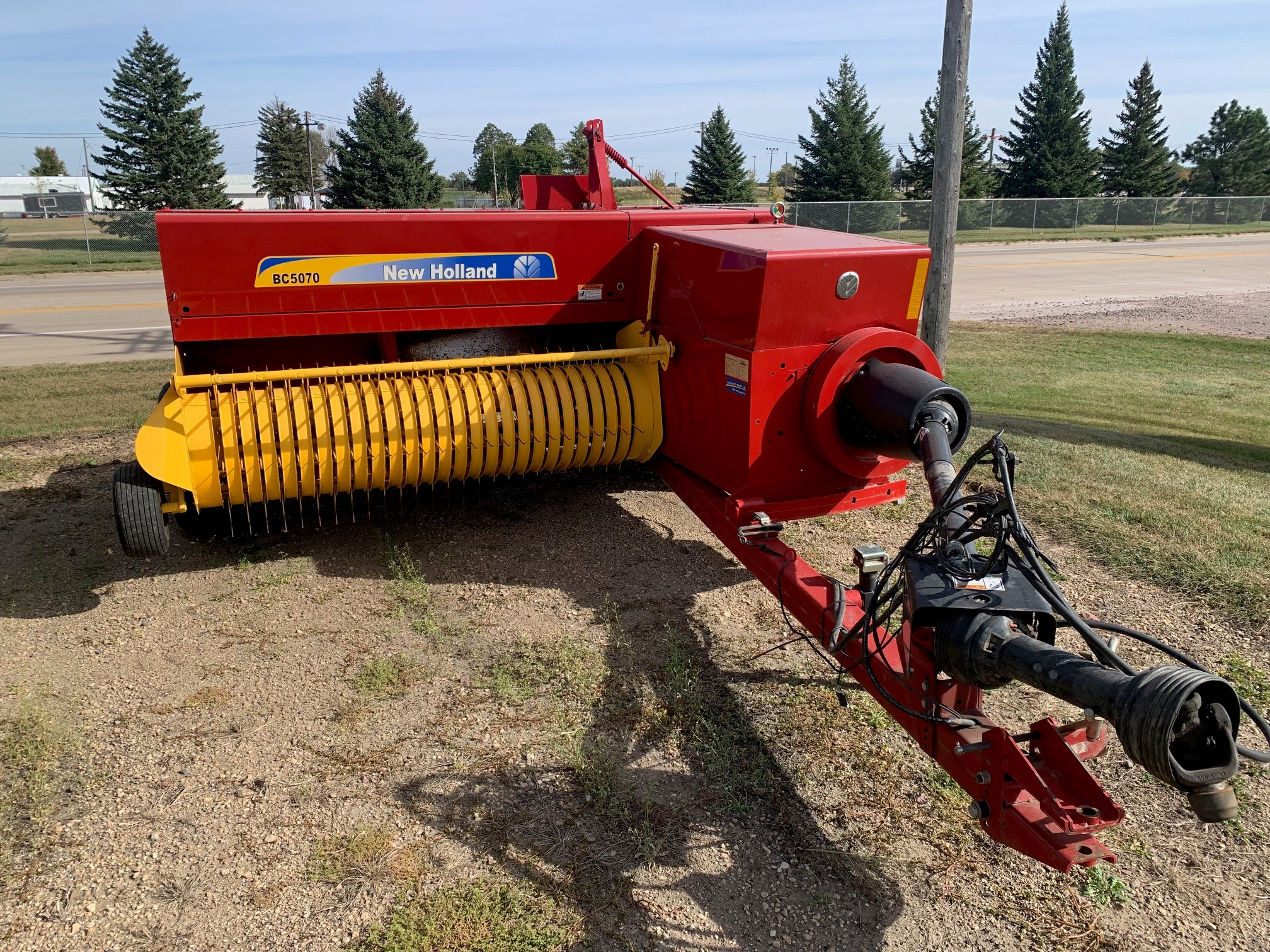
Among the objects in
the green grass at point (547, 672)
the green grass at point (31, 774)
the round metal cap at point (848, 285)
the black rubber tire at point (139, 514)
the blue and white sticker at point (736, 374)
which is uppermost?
the round metal cap at point (848, 285)

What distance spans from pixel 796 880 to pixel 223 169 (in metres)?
36.0

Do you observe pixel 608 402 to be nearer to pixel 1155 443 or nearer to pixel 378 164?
pixel 1155 443

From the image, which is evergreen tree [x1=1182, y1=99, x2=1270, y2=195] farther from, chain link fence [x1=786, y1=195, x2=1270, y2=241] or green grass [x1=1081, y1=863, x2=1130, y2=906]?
green grass [x1=1081, y1=863, x2=1130, y2=906]

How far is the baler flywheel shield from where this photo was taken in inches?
170

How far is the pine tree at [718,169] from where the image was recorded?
39.6 m

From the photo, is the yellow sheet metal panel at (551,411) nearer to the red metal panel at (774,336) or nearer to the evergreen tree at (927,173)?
the red metal panel at (774,336)

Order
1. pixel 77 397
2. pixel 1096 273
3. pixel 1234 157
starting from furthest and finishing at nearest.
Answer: pixel 1234 157
pixel 1096 273
pixel 77 397

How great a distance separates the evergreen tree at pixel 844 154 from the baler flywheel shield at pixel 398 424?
36.2 meters

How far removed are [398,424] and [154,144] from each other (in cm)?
3373

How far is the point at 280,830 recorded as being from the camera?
3100 mm

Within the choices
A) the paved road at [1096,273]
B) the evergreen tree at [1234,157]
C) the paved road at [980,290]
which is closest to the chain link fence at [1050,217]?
the paved road at [1096,273]

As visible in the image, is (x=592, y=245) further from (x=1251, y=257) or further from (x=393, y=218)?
(x=1251, y=257)

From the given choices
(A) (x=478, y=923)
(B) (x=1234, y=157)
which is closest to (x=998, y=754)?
(A) (x=478, y=923)

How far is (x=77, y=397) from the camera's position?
9039 mm
